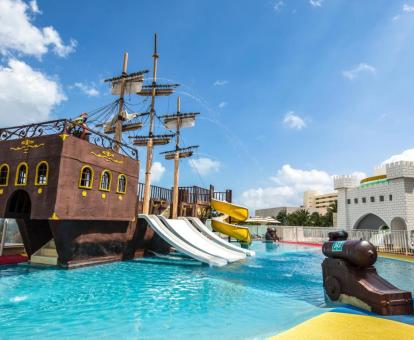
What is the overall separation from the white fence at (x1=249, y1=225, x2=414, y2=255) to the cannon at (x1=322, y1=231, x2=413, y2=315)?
7315 millimetres

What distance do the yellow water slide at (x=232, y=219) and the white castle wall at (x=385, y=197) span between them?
1431 centimetres

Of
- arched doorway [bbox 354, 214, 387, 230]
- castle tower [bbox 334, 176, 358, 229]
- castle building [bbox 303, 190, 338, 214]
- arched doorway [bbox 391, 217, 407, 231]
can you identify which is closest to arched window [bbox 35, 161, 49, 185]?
arched doorway [bbox 391, 217, 407, 231]

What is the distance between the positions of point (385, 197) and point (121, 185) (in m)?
25.4

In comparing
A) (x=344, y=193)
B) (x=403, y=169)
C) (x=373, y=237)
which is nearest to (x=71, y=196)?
(x=373, y=237)

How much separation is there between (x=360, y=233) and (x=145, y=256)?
52.5 ft

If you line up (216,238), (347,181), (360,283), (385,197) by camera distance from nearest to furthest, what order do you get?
(360,283) → (216,238) → (385,197) → (347,181)

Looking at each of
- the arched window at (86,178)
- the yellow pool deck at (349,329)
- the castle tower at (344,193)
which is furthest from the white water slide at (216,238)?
the castle tower at (344,193)

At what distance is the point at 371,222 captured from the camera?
3008cm

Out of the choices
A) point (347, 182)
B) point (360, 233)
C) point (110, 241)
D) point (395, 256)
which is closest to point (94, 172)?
point (110, 241)

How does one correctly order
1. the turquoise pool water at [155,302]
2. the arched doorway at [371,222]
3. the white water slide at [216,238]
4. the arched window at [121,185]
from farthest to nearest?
the arched doorway at [371,222] < the white water slide at [216,238] < the arched window at [121,185] < the turquoise pool water at [155,302]

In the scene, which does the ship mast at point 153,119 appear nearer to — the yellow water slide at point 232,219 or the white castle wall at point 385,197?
the yellow water slide at point 232,219

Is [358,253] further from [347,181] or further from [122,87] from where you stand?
[347,181]

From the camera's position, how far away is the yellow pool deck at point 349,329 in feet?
14.5

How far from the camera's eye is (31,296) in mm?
7262
